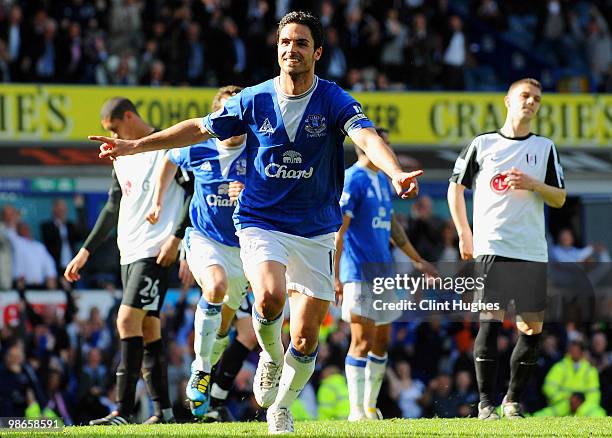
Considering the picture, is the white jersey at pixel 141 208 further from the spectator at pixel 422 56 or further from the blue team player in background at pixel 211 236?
the spectator at pixel 422 56

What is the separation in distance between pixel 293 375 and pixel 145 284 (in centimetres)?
253

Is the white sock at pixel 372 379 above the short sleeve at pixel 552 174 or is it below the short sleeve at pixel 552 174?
below

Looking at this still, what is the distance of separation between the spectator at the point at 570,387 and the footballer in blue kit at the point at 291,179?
9650mm

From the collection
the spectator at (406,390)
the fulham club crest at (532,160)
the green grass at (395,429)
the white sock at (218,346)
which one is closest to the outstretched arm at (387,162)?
the green grass at (395,429)

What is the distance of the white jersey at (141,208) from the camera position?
33.6 feet

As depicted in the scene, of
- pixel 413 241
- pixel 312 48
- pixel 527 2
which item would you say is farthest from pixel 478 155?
pixel 527 2

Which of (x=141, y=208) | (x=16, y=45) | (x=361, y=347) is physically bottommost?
(x=361, y=347)

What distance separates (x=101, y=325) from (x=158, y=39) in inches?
253

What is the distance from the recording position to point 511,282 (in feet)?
32.1

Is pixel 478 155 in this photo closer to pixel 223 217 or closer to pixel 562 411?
pixel 223 217

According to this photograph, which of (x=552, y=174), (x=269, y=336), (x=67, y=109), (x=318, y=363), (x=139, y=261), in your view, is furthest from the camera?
(x=67, y=109)

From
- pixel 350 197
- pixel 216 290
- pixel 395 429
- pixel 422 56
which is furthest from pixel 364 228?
pixel 422 56

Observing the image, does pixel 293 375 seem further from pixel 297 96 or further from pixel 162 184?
pixel 162 184

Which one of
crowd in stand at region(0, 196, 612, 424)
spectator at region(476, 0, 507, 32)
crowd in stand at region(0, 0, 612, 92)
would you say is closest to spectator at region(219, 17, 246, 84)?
crowd in stand at region(0, 0, 612, 92)
